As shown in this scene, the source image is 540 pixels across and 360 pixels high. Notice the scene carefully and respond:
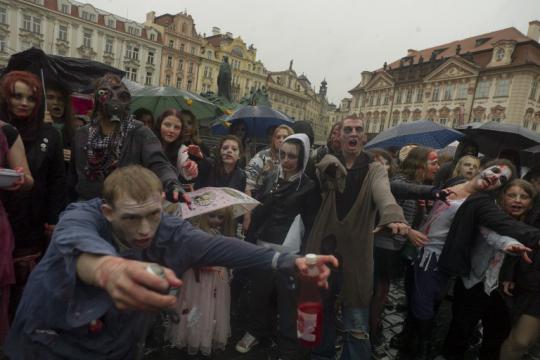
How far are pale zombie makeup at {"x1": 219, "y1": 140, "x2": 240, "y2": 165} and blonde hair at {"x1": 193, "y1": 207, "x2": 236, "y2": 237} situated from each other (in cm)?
80

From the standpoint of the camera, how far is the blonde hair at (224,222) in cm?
286

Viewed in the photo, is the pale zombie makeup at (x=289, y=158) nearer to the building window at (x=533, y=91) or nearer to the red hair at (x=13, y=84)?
the red hair at (x=13, y=84)

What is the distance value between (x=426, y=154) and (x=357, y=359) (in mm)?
2277

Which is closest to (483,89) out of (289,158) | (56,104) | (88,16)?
(289,158)

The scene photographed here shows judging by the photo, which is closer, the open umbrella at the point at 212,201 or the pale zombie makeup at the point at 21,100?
the pale zombie makeup at the point at 21,100

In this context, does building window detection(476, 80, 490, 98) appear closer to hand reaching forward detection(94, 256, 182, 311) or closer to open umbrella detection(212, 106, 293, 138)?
open umbrella detection(212, 106, 293, 138)

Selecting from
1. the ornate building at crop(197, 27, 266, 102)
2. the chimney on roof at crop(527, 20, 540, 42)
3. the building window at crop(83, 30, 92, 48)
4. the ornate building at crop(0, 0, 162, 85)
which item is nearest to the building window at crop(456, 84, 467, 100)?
the chimney on roof at crop(527, 20, 540, 42)

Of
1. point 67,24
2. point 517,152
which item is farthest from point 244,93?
point 517,152

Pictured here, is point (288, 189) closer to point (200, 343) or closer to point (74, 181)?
point (200, 343)

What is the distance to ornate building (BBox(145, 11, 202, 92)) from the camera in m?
52.2

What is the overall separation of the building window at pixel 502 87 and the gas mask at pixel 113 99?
46.0 meters

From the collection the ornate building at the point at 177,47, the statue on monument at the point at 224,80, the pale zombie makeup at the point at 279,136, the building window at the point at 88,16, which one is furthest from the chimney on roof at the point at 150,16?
the pale zombie makeup at the point at 279,136

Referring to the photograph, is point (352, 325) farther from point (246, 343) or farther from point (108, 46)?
point (108, 46)

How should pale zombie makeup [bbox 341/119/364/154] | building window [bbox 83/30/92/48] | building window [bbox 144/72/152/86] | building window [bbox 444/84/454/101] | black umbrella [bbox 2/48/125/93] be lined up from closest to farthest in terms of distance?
1. pale zombie makeup [bbox 341/119/364/154]
2. black umbrella [bbox 2/48/125/93]
3. building window [bbox 444/84/454/101]
4. building window [bbox 83/30/92/48]
5. building window [bbox 144/72/152/86]
